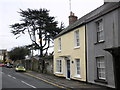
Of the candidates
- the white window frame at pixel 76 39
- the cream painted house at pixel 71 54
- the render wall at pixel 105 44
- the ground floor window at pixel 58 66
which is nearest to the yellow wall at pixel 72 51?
the cream painted house at pixel 71 54

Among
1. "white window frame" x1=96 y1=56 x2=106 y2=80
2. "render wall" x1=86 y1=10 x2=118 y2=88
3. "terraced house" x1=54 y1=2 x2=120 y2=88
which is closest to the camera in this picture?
"terraced house" x1=54 y1=2 x2=120 y2=88

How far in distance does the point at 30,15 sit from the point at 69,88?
113 ft

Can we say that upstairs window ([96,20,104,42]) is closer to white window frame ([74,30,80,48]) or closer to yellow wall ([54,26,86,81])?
yellow wall ([54,26,86,81])

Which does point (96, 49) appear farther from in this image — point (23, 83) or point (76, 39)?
point (23, 83)

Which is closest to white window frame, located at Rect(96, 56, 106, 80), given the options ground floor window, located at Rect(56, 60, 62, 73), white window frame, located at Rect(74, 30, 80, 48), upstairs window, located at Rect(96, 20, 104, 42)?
upstairs window, located at Rect(96, 20, 104, 42)

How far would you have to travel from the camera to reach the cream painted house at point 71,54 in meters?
20.8

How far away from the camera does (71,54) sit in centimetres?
2353

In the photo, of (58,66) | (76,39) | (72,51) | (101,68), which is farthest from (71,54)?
(101,68)

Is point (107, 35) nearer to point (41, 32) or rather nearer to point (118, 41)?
point (118, 41)

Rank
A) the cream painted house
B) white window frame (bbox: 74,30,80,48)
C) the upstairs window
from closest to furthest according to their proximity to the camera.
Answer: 1. the upstairs window
2. the cream painted house
3. white window frame (bbox: 74,30,80,48)

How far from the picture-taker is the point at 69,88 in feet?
55.4

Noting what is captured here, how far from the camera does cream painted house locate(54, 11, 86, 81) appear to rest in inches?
818

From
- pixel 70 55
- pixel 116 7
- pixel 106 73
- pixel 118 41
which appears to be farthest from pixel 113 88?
pixel 70 55

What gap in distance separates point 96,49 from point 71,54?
19.0ft
